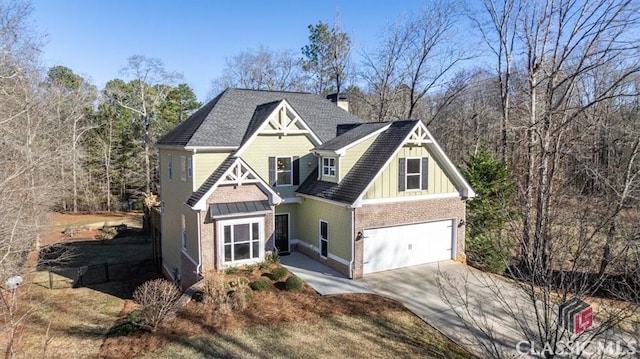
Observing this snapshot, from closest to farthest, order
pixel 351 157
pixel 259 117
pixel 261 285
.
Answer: pixel 261 285
pixel 351 157
pixel 259 117

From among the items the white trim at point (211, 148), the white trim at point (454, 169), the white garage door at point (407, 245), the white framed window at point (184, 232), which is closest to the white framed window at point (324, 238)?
the white garage door at point (407, 245)

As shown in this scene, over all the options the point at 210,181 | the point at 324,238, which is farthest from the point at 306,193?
the point at 210,181

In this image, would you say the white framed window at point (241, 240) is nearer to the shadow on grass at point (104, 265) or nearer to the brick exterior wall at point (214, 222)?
the brick exterior wall at point (214, 222)

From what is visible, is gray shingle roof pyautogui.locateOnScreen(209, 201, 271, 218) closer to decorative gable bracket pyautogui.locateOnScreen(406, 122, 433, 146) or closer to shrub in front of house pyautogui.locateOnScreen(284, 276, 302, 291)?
shrub in front of house pyautogui.locateOnScreen(284, 276, 302, 291)

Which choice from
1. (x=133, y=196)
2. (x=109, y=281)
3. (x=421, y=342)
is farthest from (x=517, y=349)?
(x=133, y=196)

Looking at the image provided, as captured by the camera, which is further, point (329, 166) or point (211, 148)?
point (329, 166)

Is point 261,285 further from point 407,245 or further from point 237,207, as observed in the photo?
point 407,245

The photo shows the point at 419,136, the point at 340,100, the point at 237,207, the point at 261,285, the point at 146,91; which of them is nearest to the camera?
the point at 261,285
